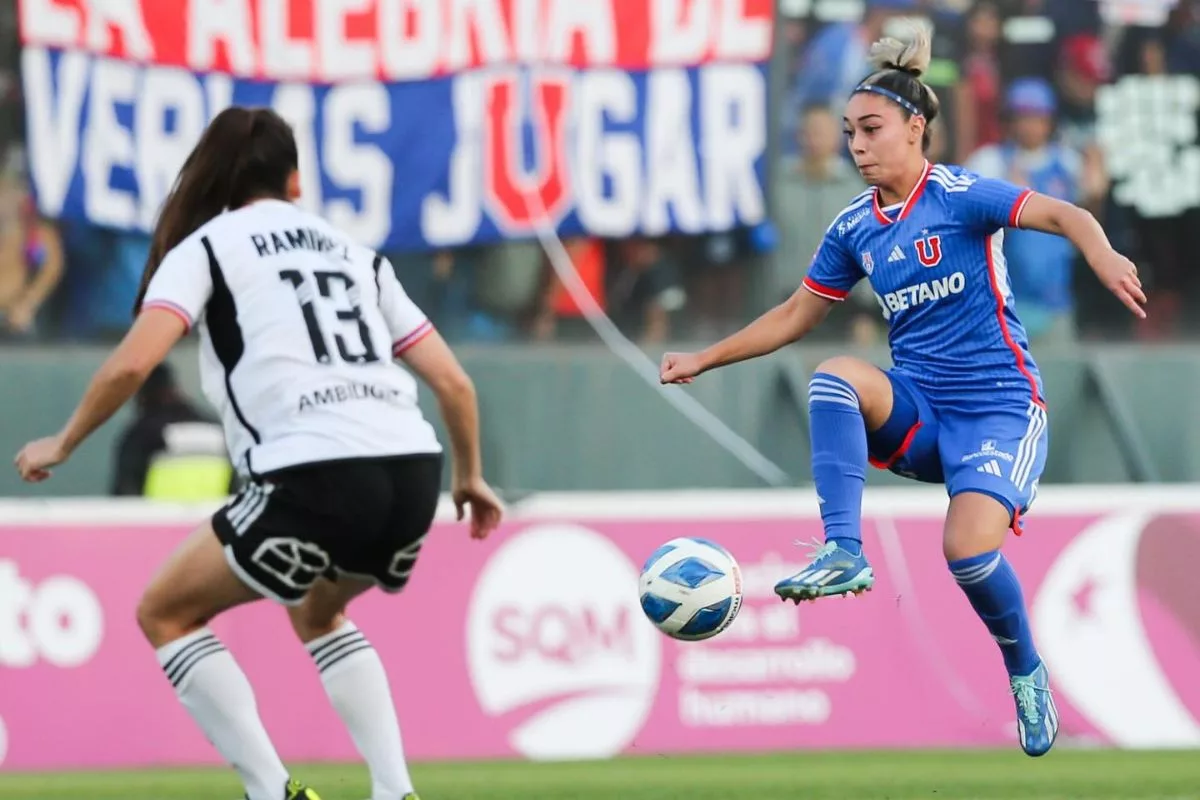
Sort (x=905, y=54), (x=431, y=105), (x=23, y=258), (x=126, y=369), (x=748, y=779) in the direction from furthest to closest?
(x=431, y=105) → (x=23, y=258) → (x=748, y=779) → (x=905, y=54) → (x=126, y=369)

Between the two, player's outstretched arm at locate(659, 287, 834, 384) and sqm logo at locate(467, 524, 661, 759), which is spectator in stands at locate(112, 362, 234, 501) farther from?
player's outstretched arm at locate(659, 287, 834, 384)

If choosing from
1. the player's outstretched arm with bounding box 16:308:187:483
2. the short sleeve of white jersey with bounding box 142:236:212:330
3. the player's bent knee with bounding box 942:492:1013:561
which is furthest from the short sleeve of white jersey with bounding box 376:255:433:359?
the player's bent knee with bounding box 942:492:1013:561

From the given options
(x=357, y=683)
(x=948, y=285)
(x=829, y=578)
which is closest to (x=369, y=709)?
Answer: (x=357, y=683)

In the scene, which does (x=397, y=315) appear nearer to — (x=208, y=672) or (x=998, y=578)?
(x=208, y=672)

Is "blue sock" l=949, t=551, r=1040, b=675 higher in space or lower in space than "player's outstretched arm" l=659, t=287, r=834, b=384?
lower

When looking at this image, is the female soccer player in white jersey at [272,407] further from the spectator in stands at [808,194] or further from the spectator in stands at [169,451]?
the spectator in stands at [808,194]

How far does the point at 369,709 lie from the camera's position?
6.10 metres

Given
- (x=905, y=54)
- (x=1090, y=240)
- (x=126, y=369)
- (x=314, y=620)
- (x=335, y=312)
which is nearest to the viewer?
(x=126, y=369)

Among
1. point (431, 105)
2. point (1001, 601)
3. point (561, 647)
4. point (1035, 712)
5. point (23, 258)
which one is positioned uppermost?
point (431, 105)

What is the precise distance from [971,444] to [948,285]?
1.64ft

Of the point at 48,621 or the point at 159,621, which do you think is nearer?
the point at 159,621

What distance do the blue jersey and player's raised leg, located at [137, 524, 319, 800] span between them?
7.33 ft

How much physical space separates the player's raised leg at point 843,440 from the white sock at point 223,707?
162 cm

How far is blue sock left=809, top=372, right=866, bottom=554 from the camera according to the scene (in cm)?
644
